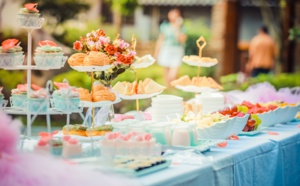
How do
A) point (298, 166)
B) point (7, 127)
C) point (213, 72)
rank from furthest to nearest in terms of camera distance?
point (213, 72), point (298, 166), point (7, 127)

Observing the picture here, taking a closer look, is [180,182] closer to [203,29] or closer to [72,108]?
[72,108]

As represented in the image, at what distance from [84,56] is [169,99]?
76 cm

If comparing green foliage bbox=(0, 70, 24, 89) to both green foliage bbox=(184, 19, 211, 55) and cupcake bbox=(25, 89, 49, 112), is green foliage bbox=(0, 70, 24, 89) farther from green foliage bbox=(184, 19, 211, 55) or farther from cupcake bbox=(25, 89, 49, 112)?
cupcake bbox=(25, 89, 49, 112)

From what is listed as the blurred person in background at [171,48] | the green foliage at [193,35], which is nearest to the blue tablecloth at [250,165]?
the blurred person in background at [171,48]

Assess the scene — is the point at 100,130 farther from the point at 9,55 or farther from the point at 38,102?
the point at 9,55

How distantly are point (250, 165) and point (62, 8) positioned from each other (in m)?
12.9

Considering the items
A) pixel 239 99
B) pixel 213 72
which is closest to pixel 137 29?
pixel 213 72

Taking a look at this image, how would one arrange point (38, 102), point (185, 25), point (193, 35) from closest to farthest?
1. point (38, 102)
2. point (193, 35)
3. point (185, 25)

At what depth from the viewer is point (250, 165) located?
4.99 m

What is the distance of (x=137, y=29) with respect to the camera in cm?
2158

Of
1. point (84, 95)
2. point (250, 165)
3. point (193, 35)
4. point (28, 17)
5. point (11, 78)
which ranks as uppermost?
point (28, 17)

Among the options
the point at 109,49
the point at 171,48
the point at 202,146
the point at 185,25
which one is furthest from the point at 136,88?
the point at 185,25

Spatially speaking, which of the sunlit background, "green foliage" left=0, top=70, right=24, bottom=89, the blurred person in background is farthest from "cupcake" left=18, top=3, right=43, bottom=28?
the blurred person in background

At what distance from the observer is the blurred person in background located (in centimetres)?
1462
